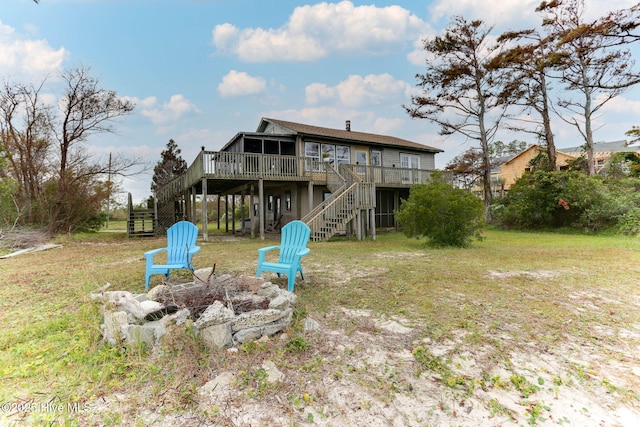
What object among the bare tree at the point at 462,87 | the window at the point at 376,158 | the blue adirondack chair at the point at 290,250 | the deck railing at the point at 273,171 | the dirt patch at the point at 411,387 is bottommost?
the dirt patch at the point at 411,387

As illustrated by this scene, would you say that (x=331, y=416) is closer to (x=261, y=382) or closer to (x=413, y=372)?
(x=261, y=382)

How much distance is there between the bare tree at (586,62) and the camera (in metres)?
15.4

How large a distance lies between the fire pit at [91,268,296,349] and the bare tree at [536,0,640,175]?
20.2m

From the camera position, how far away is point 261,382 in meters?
2.33

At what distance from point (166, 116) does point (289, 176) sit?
33.2 feet

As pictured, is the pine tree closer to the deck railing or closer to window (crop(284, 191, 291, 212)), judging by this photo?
the deck railing

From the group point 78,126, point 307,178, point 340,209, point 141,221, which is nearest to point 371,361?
point 340,209

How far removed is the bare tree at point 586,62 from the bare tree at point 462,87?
10.9ft

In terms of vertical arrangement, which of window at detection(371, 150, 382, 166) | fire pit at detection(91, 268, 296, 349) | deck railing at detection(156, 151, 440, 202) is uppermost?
window at detection(371, 150, 382, 166)

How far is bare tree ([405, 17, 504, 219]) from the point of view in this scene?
1709 centimetres

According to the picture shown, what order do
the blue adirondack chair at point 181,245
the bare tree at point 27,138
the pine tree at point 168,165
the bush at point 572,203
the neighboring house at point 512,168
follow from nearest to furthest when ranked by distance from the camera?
the blue adirondack chair at point 181,245 < the bush at point 572,203 < the bare tree at point 27,138 < the pine tree at point 168,165 < the neighboring house at point 512,168

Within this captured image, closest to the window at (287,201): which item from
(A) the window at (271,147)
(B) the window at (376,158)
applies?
(A) the window at (271,147)

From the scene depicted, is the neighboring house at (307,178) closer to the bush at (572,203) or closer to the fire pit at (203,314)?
the bush at (572,203)

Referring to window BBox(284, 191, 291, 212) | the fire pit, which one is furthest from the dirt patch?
window BBox(284, 191, 291, 212)
